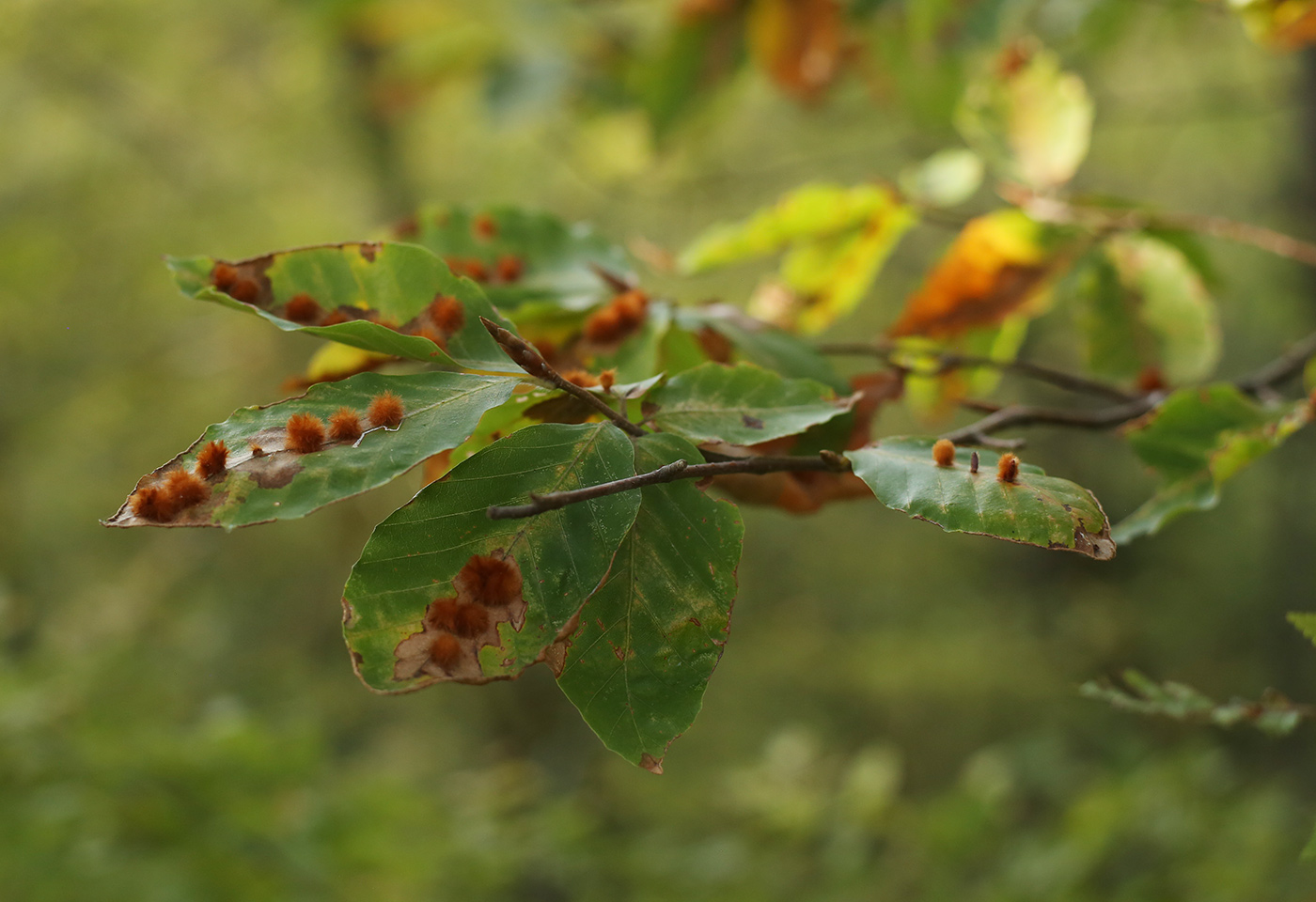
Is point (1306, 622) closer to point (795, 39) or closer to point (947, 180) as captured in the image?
point (947, 180)

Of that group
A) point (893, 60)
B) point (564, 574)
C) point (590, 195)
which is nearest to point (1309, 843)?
point (564, 574)

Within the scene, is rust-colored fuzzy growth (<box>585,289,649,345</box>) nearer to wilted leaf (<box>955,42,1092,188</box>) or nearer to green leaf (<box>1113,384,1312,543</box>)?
green leaf (<box>1113,384,1312,543</box>)

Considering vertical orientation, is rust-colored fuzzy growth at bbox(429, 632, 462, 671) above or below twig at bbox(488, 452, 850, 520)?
below

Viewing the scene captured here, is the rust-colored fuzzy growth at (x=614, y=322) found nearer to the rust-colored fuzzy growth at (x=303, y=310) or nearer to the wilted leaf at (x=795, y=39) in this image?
the rust-colored fuzzy growth at (x=303, y=310)

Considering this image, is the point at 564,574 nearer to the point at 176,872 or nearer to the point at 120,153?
the point at 176,872

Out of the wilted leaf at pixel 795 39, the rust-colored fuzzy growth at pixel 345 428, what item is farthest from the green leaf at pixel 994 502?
the wilted leaf at pixel 795 39

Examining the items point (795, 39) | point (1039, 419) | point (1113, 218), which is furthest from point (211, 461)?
point (795, 39)

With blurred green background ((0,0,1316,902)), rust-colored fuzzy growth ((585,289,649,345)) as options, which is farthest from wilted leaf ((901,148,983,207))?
rust-colored fuzzy growth ((585,289,649,345))
